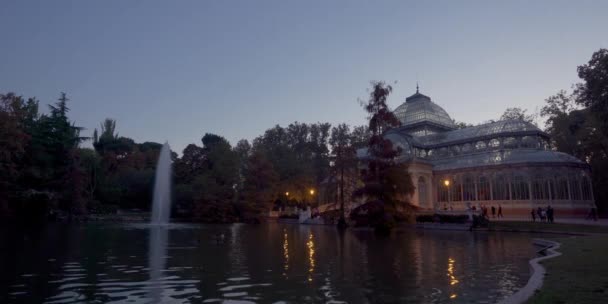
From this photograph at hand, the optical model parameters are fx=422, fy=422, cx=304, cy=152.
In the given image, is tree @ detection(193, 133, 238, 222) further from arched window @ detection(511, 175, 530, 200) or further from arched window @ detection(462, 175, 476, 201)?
arched window @ detection(511, 175, 530, 200)

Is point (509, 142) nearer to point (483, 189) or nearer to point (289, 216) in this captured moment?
point (483, 189)

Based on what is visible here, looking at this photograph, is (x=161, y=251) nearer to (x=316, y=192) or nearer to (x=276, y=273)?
(x=276, y=273)

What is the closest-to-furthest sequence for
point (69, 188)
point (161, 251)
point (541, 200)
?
1. point (161, 251)
2. point (541, 200)
3. point (69, 188)

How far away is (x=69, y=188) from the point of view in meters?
53.6

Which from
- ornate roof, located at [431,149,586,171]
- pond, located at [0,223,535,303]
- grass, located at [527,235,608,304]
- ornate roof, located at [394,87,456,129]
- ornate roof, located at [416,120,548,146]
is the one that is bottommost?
pond, located at [0,223,535,303]

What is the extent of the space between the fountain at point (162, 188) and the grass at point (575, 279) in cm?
4205

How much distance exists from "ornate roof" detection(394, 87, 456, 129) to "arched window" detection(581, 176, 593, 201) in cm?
2287

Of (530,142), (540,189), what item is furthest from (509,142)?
(540,189)

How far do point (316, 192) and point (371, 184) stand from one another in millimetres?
35488

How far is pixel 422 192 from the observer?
5606 cm

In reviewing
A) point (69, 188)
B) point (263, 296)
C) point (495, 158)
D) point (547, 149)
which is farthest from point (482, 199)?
point (69, 188)

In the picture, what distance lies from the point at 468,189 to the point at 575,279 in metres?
44.9

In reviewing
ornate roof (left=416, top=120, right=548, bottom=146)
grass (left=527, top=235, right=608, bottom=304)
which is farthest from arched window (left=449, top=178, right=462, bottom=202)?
grass (left=527, top=235, right=608, bottom=304)

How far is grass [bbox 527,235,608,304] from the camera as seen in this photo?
7617mm
